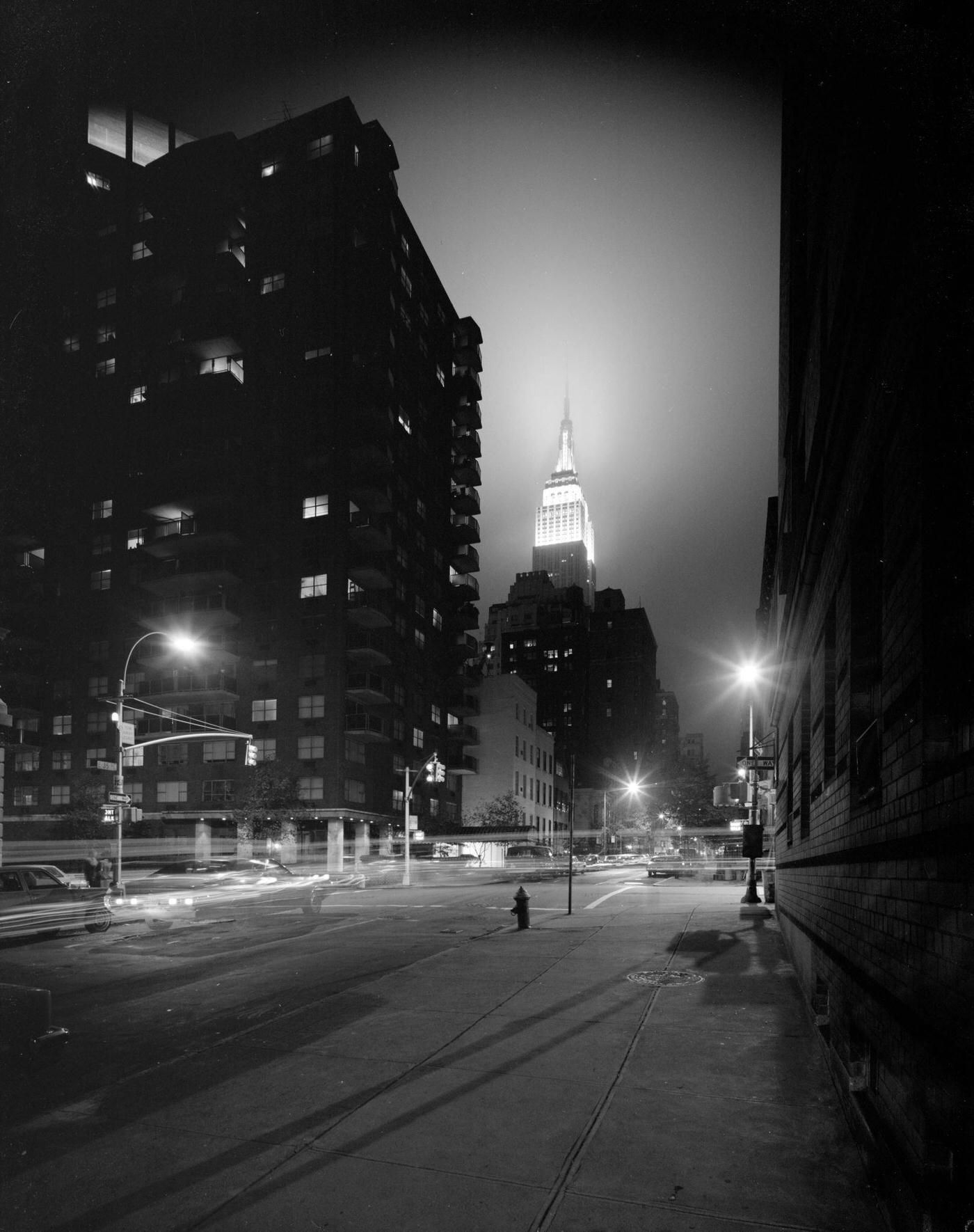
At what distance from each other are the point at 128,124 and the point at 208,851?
65146 millimetres

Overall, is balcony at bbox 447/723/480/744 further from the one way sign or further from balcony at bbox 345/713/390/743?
the one way sign

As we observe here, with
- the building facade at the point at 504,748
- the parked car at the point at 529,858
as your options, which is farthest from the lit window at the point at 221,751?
the building facade at the point at 504,748

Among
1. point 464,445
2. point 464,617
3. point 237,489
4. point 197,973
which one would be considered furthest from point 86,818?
point 197,973

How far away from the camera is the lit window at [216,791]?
183ft

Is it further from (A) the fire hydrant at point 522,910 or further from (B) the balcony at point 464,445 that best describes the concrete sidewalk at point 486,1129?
(B) the balcony at point 464,445

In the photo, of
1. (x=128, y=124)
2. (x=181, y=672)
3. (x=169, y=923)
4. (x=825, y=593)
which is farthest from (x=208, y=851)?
(x=128, y=124)

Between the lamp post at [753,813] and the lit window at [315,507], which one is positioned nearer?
the lamp post at [753,813]

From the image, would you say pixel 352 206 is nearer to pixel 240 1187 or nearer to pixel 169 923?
pixel 169 923

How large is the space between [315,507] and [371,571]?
6.33 metres

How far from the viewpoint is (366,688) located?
56.0m

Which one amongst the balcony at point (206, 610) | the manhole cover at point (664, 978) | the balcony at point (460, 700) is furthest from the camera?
the balcony at point (460, 700)

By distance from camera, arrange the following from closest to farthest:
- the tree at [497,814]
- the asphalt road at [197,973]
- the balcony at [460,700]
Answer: the asphalt road at [197,973] → the balcony at [460,700] → the tree at [497,814]

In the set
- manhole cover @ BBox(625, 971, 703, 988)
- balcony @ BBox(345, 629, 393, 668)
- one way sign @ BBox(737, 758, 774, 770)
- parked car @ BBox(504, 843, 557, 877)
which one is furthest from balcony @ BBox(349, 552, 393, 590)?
manhole cover @ BBox(625, 971, 703, 988)

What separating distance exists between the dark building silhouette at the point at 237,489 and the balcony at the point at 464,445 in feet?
19.6
